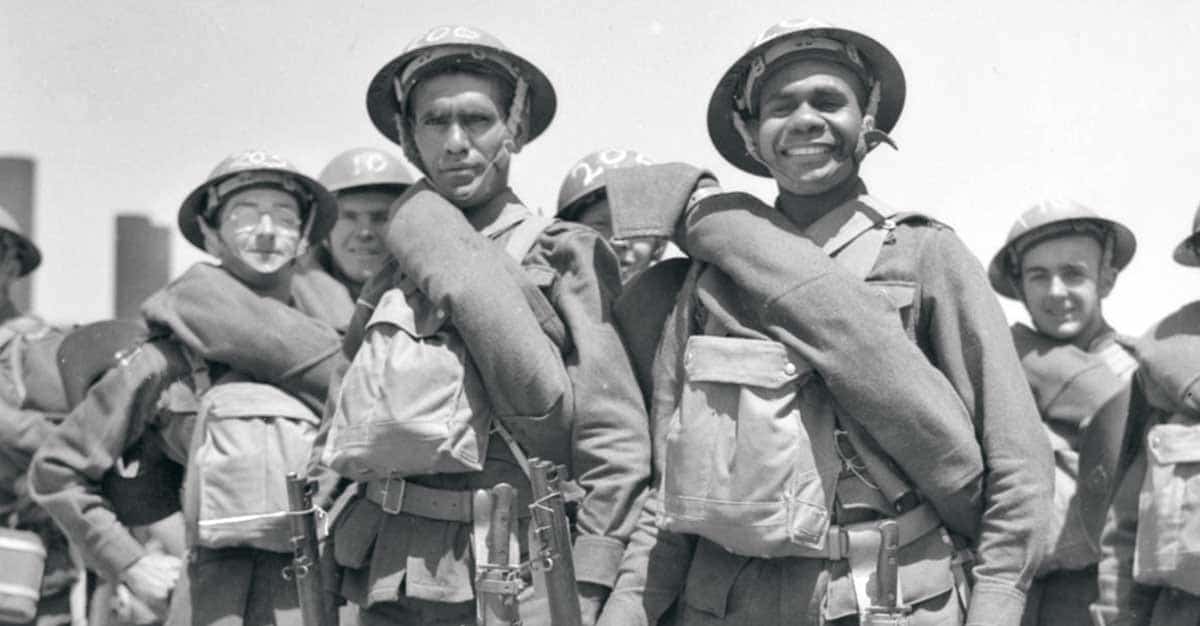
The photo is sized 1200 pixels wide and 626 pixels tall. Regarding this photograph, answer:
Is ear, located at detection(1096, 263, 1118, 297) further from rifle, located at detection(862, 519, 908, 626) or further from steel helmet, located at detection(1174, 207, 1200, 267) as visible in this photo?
rifle, located at detection(862, 519, 908, 626)

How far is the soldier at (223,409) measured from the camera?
6.34 m

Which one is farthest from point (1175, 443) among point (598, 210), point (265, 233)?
point (265, 233)

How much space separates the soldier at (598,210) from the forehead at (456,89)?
2.05 m

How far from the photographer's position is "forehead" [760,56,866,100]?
5055 millimetres

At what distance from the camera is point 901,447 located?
15.3 feet

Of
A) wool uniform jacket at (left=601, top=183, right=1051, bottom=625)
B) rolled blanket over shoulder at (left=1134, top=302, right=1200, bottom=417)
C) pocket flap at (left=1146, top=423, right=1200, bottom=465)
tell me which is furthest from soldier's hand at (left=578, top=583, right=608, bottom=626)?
rolled blanket over shoulder at (left=1134, top=302, right=1200, bottom=417)

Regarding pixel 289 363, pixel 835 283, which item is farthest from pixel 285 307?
pixel 835 283

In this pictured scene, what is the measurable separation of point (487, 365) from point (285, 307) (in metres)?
1.73

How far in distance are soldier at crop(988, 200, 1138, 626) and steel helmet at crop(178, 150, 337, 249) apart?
117 inches

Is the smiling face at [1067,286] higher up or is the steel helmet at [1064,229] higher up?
the steel helmet at [1064,229]

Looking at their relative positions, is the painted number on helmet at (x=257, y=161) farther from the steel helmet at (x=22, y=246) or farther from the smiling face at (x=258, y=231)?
the steel helmet at (x=22, y=246)

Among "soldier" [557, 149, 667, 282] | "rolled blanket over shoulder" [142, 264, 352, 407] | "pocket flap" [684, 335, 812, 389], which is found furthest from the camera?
"soldier" [557, 149, 667, 282]

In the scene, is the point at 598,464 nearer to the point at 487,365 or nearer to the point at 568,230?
the point at 487,365

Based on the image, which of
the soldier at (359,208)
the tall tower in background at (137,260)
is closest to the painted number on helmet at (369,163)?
the soldier at (359,208)
